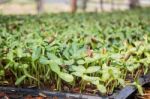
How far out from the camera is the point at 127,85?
3.54 meters

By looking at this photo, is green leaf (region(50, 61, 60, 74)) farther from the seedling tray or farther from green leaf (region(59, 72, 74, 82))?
the seedling tray

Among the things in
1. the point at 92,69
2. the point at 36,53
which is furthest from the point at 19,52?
the point at 92,69

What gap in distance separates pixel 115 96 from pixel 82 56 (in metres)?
0.59

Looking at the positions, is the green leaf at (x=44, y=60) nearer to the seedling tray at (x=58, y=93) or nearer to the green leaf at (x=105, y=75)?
the seedling tray at (x=58, y=93)

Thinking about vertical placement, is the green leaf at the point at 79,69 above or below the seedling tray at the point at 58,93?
above

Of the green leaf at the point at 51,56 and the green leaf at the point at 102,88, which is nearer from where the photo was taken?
the green leaf at the point at 102,88

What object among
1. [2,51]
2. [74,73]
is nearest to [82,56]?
[74,73]

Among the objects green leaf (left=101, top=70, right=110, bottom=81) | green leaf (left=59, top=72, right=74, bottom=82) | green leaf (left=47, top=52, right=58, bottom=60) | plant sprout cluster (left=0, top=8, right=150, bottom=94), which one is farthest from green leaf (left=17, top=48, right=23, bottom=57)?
green leaf (left=101, top=70, right=110, bottom=81)

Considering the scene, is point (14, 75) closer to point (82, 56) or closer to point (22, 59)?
point (22, 59)

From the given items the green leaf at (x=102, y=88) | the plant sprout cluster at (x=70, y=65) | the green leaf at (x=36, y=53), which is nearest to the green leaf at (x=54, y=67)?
the plant sprout cluster at (x=70, y=65)

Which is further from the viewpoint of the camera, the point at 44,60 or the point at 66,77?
the point at 44,60

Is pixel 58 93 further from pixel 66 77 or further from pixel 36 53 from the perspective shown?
pixel 36 53

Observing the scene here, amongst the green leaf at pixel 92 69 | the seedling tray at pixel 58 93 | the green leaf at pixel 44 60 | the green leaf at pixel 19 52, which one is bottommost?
the seedling tray at pixel 58 93

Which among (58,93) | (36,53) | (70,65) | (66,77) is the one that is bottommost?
(58,93)
